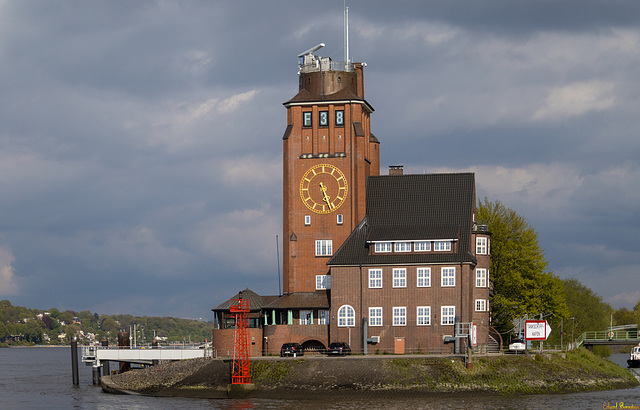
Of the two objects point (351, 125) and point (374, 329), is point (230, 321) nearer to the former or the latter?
point (374, 329)

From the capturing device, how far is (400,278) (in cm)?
9306

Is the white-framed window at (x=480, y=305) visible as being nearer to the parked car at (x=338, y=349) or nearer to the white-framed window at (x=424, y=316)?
the white-framed window at (x=424, y=316)

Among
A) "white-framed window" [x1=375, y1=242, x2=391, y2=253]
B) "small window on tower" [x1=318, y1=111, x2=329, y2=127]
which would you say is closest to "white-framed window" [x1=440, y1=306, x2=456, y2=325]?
"white-framed window" [x1=375, y1=242, x2=391, y2=253]

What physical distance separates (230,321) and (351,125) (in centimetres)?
2358

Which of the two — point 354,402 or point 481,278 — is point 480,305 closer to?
point 481,278

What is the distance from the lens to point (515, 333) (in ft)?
376

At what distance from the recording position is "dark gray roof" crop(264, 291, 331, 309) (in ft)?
318

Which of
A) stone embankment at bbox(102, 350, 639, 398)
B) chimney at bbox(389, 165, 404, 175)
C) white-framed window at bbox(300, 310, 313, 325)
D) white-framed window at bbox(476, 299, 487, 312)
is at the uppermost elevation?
chimney at bbox(389, 165, 404, 175)

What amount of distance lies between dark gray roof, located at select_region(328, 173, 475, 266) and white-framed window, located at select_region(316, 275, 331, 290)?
5438 millimetres

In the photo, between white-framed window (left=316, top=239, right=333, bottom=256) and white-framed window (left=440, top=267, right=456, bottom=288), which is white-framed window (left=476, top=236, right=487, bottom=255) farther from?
white-framed window (left=316, top=239, right=333, bottom=256)

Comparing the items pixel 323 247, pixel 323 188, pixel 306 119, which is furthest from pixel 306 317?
pixel 306 119

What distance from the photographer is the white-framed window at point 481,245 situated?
96312mm

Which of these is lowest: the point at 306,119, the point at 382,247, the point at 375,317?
the point at 375,317

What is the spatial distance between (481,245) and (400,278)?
30.9ft
